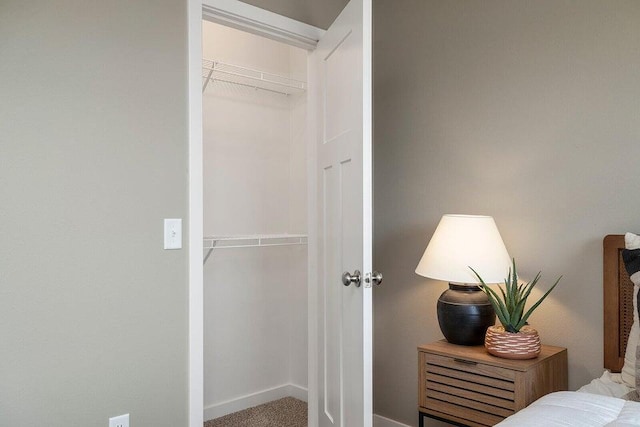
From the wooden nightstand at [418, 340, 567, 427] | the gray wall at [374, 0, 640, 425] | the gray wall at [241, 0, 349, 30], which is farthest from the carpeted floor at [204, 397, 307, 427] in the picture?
the gray wall at [241, 0, 349, 30]

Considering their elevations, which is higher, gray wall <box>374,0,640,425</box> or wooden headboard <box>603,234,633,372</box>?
gray wall <box>374,0,640,425</box>

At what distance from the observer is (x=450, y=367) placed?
2.12 m

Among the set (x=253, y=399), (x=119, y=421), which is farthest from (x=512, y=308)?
(x=253, y=399)

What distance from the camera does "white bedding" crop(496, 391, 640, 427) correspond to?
48.4 inches

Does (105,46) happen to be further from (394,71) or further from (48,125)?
(394,71)

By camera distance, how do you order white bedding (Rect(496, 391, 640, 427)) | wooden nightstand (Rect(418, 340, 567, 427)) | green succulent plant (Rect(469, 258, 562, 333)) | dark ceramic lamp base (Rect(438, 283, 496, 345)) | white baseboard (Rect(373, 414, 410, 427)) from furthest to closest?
white baseboard (Rect(373, 414, 410, 427)), dark ceramic lamp base (Rect(438, 283, 496, 345)), green succulent plant (Rect(469, 258, 562, 333)), wooden nightstand (Rect(418, 340, 567, 427)), white bedding (Rect(496, 391, 640, 427))

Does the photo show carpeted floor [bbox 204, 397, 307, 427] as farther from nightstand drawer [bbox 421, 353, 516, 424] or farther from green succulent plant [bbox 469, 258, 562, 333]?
green succulent plant [bbox 469, 258, 562, 333]

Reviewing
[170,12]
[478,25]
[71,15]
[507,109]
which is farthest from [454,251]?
[71,15]

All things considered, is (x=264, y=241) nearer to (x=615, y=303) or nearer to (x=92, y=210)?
(x=92, y=210)

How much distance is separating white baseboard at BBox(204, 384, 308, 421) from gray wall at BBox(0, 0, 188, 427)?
42.0 inches

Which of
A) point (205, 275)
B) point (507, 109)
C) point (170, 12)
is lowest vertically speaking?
point (205, 275)

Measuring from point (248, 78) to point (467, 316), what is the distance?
1973mm

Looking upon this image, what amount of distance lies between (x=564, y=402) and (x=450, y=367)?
76 cm

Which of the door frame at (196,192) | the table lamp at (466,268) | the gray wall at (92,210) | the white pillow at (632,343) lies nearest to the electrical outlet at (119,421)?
the gray wall at (92,210)
